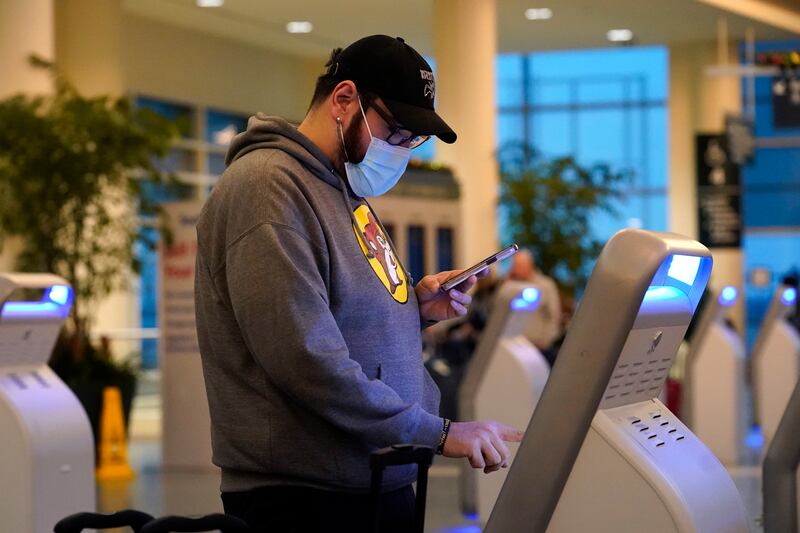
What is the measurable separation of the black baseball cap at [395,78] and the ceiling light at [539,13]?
1688 cm

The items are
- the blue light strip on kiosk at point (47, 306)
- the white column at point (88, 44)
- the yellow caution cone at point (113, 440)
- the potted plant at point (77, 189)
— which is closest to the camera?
the blue light strip on kiosk at point (47, 306)

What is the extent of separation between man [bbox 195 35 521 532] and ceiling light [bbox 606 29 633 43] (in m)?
19.1

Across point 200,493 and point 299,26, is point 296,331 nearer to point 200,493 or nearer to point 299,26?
point 200,493

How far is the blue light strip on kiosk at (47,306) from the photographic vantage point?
505 cm

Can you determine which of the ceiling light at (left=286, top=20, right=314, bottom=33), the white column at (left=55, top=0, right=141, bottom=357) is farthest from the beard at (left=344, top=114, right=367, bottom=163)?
the ceiling light at (left=286, top=20, right=314, bottom=33)

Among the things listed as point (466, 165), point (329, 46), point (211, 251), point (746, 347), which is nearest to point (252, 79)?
point (329, 46)

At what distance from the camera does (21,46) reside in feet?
35.7

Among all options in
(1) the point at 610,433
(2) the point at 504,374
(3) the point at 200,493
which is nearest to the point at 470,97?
(3) the point at 200,493

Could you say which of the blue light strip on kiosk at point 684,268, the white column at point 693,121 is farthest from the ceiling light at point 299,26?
the blue light strip on kiosk at point 684,268

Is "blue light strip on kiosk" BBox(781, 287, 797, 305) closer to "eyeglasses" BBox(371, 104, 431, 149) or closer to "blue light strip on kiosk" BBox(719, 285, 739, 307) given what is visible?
"blue light strip on kiosk" BBox(719, 285, 739, 307)

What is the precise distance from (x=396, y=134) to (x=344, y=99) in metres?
0.12

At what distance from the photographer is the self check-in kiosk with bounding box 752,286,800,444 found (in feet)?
38.4

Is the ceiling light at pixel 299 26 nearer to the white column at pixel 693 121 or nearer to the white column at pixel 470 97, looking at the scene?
the white column at pixel 470 97

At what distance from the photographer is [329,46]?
22094mm
